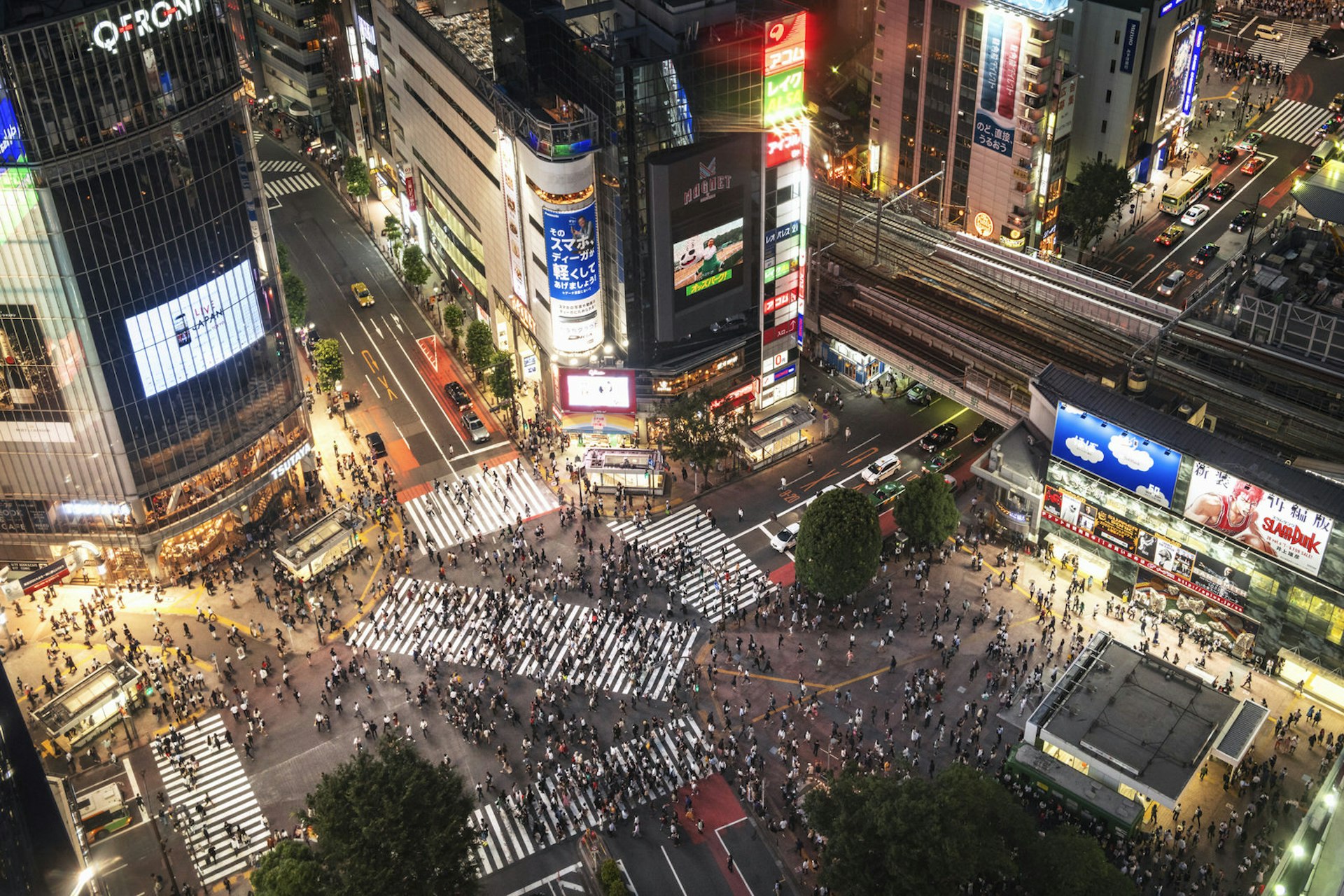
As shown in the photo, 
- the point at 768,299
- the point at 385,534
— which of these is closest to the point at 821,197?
the point at 768,299

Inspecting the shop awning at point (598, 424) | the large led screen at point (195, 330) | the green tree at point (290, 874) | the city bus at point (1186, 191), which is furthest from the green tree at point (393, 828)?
the city bus at point (1186, 191)

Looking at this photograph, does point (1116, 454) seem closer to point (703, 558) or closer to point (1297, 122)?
point (703, 558)

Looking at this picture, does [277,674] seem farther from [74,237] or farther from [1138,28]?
[1138,28]

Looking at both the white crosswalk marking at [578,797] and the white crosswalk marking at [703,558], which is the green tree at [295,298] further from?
the white crosswalk marking at [578,797]

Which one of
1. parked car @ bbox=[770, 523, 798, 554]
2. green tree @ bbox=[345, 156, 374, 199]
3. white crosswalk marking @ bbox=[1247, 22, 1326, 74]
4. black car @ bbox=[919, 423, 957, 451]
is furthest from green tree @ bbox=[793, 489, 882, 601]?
white crosswalk marking @ bbox=[1247, 22, 1326, 74]

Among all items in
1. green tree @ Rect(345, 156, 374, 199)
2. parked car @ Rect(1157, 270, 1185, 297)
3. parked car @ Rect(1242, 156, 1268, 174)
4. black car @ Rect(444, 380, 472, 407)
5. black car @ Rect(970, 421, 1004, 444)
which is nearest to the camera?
black car @ Rect(970, 421, 1004, 444)

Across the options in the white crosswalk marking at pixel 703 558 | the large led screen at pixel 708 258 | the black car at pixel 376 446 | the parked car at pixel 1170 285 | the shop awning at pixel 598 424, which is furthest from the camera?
the parked car at pixel 1170 285

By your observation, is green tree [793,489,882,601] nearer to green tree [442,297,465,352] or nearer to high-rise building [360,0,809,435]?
high-rise building [360,0,809,435]
